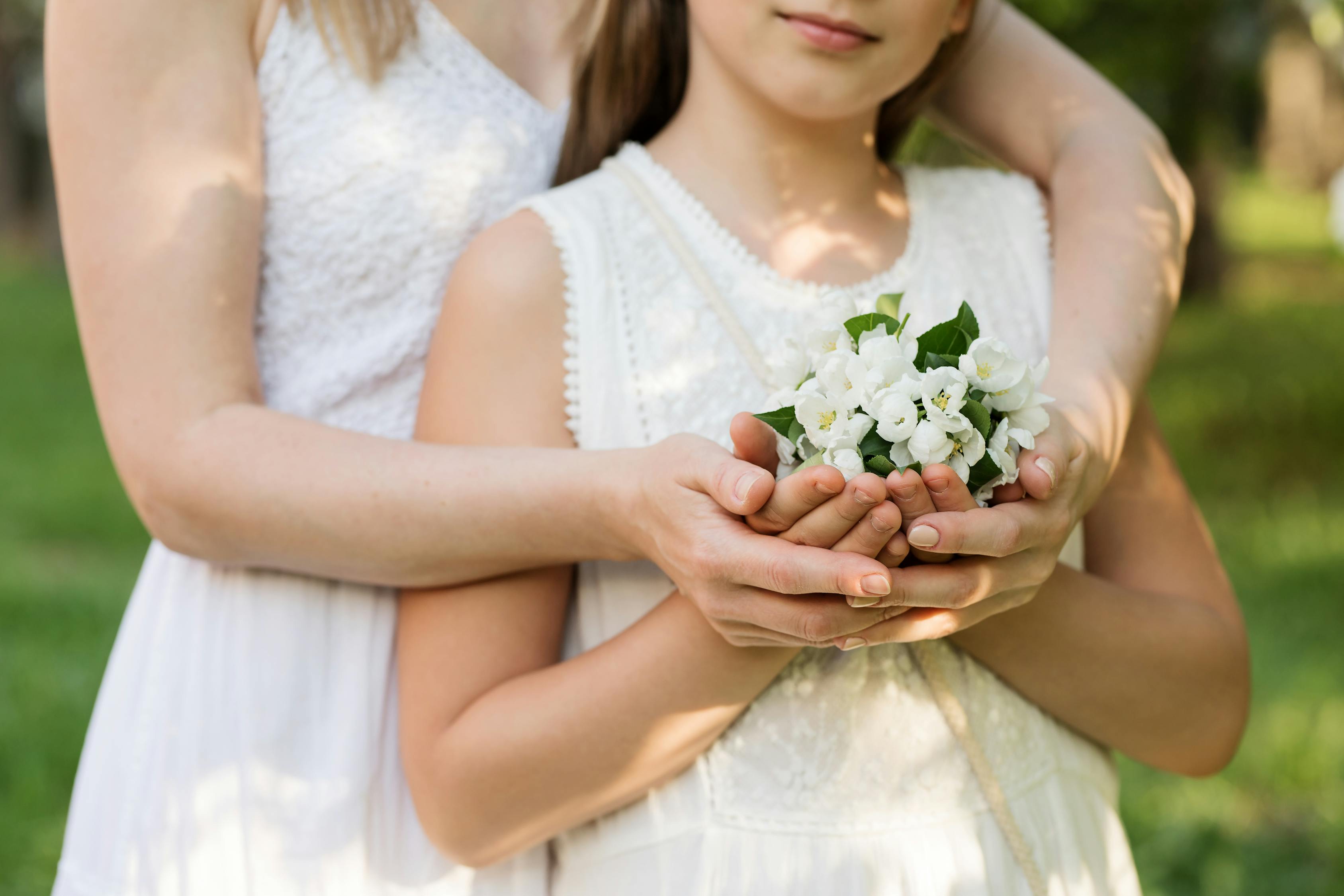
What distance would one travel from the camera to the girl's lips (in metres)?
1.90

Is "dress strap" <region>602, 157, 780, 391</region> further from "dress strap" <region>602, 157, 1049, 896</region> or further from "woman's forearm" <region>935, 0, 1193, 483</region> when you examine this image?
"woman's forearm" <region>935, 0, 1193, 483</region>

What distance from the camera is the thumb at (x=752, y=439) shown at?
1.51 meters

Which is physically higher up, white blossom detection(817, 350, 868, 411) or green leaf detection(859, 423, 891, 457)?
white blossom detection(817, 350, 868, 411)

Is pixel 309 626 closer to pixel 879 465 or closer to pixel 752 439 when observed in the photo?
pixel 752 439

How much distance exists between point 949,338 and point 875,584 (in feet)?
1.09

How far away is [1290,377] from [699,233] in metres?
9.27

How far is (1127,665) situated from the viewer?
1954mm

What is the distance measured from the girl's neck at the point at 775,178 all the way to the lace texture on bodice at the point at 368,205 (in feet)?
0.97

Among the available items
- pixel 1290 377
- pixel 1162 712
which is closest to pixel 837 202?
pixel 1162 712

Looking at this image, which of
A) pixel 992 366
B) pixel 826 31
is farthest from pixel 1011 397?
pixel 826 31

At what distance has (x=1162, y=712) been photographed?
Answer: 6.59 feet

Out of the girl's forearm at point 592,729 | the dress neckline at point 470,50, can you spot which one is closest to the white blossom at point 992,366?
the girl's forearm at point 592,729

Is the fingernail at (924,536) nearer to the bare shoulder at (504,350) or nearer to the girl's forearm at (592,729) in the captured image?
the girl's forearm at (592,729)

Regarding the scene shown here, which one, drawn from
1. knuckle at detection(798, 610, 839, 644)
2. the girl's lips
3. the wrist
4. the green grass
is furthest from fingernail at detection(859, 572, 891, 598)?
the green grass
